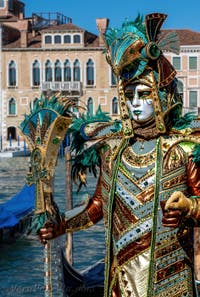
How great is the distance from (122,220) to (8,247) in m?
6.78

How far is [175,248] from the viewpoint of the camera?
75.3 inches

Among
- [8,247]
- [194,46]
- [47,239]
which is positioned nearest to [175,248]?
[47,239]

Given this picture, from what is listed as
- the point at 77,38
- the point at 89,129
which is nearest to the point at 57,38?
the point at 77,38

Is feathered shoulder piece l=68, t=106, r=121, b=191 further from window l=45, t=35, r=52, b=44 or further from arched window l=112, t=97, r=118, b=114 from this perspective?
window l=45, t=35, r=52, b=44

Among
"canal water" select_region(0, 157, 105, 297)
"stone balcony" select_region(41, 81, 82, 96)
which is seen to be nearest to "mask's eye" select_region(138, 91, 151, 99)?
"canal water" select_region(0, 157, 105, 297)

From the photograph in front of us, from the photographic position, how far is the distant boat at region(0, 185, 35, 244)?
8023mm

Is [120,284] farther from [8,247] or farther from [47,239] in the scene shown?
[8,247]

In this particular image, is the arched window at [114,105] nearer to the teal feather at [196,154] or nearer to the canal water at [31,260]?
the canal water at [31,260]

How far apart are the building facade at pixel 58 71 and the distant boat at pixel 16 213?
801 inches

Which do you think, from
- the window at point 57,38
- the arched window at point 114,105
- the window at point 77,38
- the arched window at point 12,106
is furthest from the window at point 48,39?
the arched window at point 114,105

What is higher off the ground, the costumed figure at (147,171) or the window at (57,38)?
the window at (57,38)

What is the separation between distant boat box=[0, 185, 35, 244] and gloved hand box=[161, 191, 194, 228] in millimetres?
6202

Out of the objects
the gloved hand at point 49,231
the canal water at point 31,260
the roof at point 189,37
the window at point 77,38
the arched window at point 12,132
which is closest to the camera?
the gloved hand at point 49,231

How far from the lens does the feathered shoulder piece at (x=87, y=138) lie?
2096 mm
